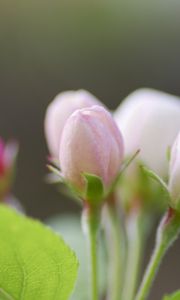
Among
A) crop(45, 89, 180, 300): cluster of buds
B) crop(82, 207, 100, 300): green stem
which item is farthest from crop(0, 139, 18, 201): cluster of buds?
crop(82, 207, 100, 300): green stem

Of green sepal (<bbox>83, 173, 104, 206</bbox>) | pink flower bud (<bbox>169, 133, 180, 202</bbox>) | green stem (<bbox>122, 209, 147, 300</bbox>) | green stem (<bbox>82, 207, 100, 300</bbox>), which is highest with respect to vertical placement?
pink flower bud (<bbox>169, 133, 180, 202</bbox>)

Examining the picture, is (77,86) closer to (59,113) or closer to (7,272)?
(59,113)

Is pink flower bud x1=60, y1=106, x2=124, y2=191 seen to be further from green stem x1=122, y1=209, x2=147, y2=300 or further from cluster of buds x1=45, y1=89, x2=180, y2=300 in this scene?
green stem x1=122, y1=209, x2=147, y2=300

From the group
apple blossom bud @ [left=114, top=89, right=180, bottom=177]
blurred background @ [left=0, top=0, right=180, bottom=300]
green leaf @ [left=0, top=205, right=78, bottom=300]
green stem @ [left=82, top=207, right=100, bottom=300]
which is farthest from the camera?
blurred background @ [left=0, top=0, right=180, bottom=300]

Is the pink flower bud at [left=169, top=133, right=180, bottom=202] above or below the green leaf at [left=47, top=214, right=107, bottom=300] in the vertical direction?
above

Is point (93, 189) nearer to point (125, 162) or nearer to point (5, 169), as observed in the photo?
point (125, 162)

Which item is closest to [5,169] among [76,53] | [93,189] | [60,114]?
[60,114]

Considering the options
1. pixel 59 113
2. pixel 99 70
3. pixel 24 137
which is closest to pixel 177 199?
pixel 59 113

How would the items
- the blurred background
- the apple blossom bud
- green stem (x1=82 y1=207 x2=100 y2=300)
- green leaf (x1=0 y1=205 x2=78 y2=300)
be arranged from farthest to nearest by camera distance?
the blurred background → the apple blossom bud → green stem (x1=82 y1=207 x2=100 y2=300) → green leaf (x1=0 y1=205 x2=78 y2=300)
